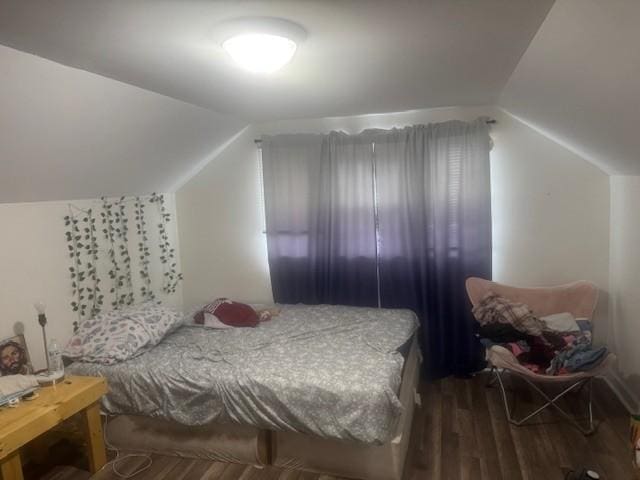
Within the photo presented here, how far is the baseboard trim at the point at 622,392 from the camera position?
9.46 ft

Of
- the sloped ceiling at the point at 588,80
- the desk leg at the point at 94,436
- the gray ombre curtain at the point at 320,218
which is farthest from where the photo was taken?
the gray ombre curtain at the point at 320,218

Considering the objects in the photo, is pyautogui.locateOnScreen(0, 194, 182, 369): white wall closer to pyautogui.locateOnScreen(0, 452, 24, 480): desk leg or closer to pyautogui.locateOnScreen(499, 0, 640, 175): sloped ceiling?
pyautogui.locateOnScreen(0, 452, 24, 480): desk leg

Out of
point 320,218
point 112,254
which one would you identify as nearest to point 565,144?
point 320,218

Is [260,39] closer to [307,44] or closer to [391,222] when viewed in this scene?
[307,44]

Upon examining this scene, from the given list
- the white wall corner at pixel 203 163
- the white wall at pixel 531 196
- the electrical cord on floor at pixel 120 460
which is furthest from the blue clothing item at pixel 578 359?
the white wall corner at pixel 203 163

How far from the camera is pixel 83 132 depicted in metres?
2.60

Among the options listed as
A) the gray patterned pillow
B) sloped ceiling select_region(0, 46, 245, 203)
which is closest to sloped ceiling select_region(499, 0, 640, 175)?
sloped ceiling select_region(0, 46, 245, 203)

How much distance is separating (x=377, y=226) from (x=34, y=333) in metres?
2.49

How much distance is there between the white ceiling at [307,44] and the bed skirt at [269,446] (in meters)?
1.81

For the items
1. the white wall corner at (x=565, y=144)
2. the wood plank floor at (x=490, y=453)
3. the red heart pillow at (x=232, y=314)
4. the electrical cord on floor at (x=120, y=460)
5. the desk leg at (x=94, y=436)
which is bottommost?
the wood plank floor at (x=490, y=453)

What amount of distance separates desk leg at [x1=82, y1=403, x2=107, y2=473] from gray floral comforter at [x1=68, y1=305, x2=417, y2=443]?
151mm

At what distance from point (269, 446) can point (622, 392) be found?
236 centimetres

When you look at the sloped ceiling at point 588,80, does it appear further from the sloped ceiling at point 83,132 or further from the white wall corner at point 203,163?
the white wall corner at point 203,163

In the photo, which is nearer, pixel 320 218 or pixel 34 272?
pixel 34 272
